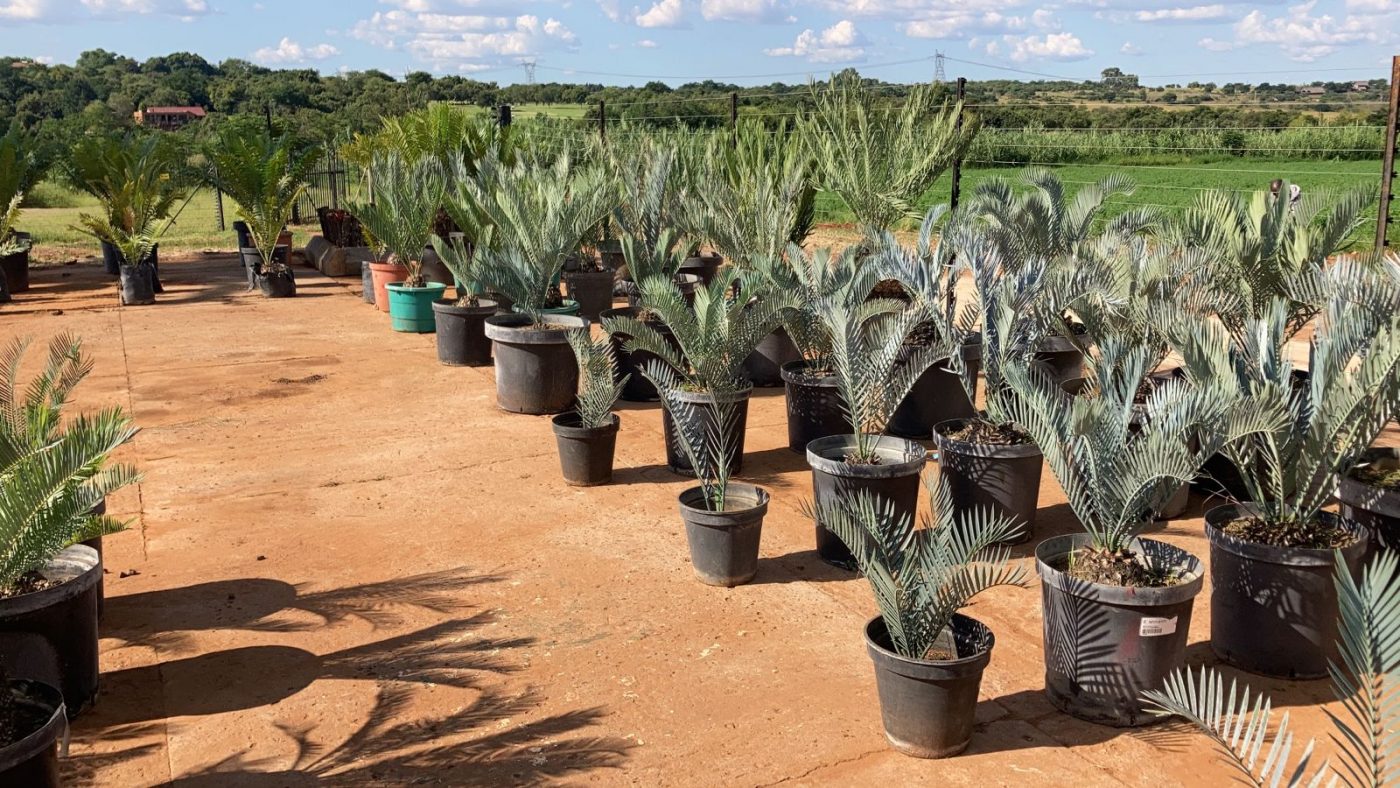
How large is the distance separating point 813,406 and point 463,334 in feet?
12.0

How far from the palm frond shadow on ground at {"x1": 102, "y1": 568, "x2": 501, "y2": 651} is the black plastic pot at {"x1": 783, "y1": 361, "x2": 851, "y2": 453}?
235 cm

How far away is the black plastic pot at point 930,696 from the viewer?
3518 millimetres

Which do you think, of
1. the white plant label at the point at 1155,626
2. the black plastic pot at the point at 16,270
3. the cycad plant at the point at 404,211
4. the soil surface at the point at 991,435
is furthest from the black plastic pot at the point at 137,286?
the white plant label at the point at 1155,626

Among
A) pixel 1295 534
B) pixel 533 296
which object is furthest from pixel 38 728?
pixel 533 296

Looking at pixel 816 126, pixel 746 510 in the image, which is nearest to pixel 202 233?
pixel 816 126

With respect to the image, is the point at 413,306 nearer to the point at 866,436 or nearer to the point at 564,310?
the point at 564,310

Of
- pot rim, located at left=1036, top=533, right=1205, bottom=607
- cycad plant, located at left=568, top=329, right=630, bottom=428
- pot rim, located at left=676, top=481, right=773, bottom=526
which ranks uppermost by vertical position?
cycad plant, located at left=568, top=329, right=630, bottom=428

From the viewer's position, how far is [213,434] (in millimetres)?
7508

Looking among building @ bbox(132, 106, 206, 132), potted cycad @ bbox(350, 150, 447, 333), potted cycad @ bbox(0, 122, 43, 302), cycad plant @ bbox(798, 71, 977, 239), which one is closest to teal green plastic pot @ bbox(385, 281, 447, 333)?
potted cycad @ bbox(350, 150, 447, 333)

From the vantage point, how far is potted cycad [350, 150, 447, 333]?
33.9 ft

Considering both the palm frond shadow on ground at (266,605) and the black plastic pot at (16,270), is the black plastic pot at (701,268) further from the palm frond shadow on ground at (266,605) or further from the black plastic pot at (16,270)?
the black plastic pot at (16,270)

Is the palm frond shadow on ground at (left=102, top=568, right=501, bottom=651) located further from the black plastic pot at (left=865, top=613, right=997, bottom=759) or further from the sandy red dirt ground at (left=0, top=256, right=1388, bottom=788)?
the black plastic pot at (left=865, top=613, right=997, bottom=759)

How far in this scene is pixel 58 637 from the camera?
12.5 ft

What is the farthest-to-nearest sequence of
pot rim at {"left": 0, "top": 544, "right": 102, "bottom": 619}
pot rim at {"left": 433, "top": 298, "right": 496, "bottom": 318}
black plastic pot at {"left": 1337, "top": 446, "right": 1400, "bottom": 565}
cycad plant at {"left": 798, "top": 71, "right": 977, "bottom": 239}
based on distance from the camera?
1. cycad plant at {"left": 798, "top": 71, "right": 977, "bottom": 239}
2. pot rim at {"left": 433, "top": 298, "right": 496, "bottom": 318}
3. black plastic pot at {"left": 1337, "top": 446, "right": 1400, "bottom": 565}
4. pot rim at {"left": 0, "top": 544, "right": 102, "bottom": 619}
